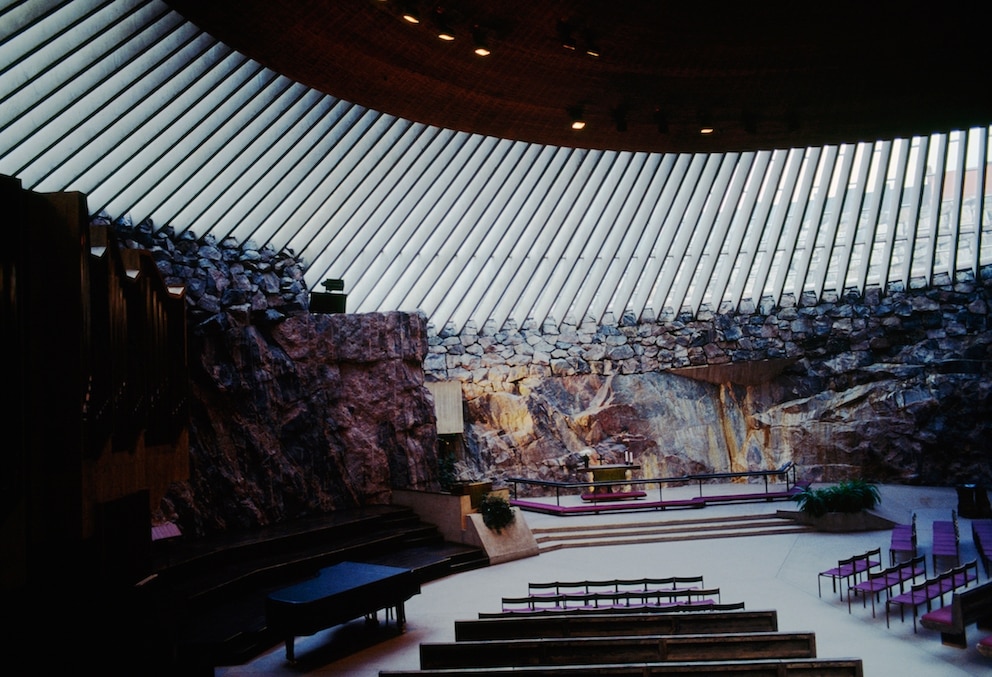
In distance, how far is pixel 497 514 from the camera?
35.2 ft

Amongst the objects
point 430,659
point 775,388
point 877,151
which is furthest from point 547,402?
point 430,659

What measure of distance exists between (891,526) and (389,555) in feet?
26.0

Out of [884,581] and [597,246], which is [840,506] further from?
[597,246]

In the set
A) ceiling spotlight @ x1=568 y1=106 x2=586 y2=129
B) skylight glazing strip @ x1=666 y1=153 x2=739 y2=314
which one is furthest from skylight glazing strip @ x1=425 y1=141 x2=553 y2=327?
skylight glazing strip @ x1=666 y1=153 x2=739 y2=314

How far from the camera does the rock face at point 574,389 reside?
12.0m

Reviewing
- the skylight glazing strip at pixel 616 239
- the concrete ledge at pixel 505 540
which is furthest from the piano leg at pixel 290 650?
the skylight glazing strip at pixel 616 239

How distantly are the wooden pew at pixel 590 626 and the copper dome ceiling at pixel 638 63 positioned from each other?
205 inches

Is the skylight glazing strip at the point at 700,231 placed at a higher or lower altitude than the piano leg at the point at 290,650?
higher

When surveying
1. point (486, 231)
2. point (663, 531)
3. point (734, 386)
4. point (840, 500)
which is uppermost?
point (486, 231)

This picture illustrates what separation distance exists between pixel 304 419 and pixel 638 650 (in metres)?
8.51

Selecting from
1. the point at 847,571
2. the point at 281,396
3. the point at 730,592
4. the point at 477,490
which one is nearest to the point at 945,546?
the point at 847,571

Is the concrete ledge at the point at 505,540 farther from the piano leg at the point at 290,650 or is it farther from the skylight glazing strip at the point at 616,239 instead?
the skylight glazing strip at the point at 616,239

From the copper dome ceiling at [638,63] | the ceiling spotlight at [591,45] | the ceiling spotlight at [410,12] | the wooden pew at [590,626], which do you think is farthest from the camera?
the ceiling spotlight at [591,45]

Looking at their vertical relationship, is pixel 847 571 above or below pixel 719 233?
below
